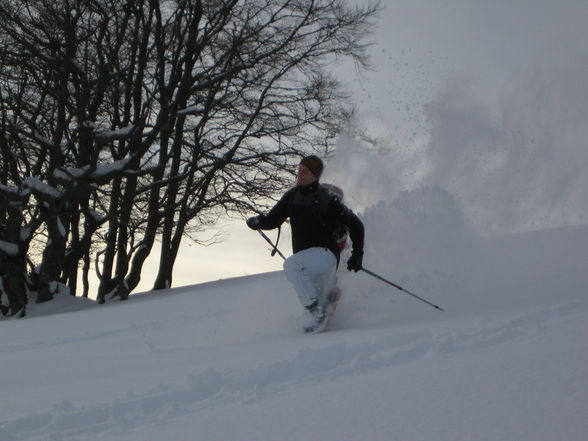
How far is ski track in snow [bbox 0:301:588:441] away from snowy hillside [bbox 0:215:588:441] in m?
0.01

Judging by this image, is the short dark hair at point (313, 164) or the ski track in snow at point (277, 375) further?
the short dark hair at point (313, 164)

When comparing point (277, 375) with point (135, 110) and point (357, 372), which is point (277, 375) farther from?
point (135, 110)

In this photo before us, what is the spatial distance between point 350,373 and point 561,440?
1260 mm

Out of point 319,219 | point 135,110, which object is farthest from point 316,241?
point 135,110

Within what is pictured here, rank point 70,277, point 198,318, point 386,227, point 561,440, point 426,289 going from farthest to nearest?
1. point 70,277
2. point 198,318
3. point 386,227
4. point 426,289
5. point 561,440

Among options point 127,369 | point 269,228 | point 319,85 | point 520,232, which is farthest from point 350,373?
point 319,85

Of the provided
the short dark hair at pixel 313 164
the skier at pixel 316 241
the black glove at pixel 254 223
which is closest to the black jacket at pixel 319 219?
the skier at pixel 316 241

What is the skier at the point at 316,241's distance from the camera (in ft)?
17.6

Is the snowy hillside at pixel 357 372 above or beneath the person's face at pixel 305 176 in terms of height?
beneath

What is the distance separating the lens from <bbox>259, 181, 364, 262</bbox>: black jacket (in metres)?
5.41

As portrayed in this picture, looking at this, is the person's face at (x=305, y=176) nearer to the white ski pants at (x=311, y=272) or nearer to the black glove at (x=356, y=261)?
the white ski pants at (x=311, y=272)

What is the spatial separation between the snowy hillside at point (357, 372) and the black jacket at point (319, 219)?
72 cm

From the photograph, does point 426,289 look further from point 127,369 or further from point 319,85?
point 319,85

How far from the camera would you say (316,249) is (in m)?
5.41
